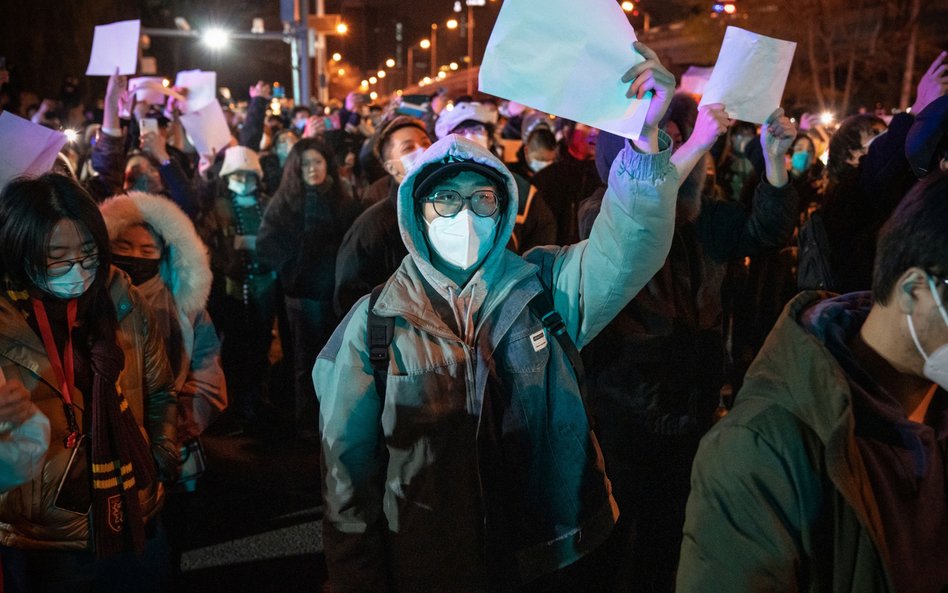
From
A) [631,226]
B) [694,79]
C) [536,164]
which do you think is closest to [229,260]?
[536,164]

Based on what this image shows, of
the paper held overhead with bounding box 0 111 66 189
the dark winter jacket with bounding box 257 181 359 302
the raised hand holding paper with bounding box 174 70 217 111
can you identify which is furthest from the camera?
the raised hand holding paper with bounding box 174 70 217 111

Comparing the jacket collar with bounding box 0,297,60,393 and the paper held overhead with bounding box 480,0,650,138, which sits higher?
the paper held overhead with bounding box 480,0,650,138

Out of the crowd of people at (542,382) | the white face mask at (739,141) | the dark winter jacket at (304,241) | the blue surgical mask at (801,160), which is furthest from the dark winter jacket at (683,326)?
the white face mask at (739,141)

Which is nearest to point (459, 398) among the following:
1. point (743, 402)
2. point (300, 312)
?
point (743, 402)

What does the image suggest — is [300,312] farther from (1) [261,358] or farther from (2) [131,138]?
(2) [131,138]

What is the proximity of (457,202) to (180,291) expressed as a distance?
1810 millimetres

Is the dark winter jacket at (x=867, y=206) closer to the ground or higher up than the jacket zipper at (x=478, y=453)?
higher up

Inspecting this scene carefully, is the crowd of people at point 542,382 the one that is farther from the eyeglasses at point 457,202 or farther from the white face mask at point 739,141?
the white face mask at point 739,141

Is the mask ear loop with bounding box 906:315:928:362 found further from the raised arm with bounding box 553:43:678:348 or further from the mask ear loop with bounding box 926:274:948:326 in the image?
the raised arm with bounding box 553:43:678:348

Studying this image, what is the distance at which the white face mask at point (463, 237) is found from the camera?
100.0 inches

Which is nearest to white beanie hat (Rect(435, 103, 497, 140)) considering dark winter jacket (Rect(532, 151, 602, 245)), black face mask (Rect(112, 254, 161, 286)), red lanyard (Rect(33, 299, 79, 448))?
dark winter jacket (Rect(532, 151, 602, 245))

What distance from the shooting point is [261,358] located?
6.86 meters

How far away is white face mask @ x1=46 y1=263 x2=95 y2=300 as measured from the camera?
2.82 metres

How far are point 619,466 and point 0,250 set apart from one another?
103 inches
